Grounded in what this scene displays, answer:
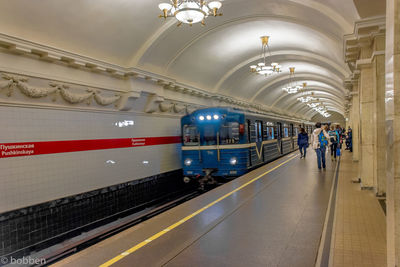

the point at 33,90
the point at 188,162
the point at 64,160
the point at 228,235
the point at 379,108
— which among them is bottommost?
the point at 228,235

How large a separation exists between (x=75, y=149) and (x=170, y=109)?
17.4 feet

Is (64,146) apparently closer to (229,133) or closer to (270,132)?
(229,133)

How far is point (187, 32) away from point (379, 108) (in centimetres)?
655

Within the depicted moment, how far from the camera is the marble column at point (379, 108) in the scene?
6168 mm

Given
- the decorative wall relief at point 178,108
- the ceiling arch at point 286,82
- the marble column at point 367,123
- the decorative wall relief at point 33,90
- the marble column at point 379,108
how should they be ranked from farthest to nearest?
the ceiling arch at point 286,82 < the decorative wall relief at point 178,108 < the marble column at point 367,123 < the decorative wall relief at point 33,90 < the marble column at point 379,108

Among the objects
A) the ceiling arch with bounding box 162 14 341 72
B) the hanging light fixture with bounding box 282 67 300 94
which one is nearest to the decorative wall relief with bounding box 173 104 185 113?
the ceiling arch with bounding box 162 14 341 72

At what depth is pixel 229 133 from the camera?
10.6m

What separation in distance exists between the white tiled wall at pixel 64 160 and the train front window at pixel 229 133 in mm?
2868

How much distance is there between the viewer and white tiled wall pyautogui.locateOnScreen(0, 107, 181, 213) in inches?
253

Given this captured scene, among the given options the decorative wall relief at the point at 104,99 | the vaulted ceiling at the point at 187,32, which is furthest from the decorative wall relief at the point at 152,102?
the decorative wall relief at the point at 104,99

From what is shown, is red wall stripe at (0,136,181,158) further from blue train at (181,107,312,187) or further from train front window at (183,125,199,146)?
blue train at (181,107,312,187)

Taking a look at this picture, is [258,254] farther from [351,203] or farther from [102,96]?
[102,96]

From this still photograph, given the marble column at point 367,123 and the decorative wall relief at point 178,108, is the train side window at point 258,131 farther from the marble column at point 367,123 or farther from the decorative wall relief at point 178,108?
the marble column at point 367,123

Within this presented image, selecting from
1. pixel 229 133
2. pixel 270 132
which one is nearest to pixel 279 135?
pixel 270 132
